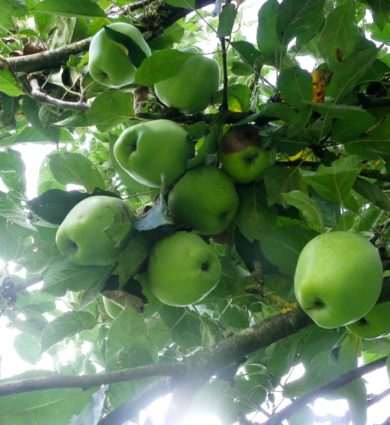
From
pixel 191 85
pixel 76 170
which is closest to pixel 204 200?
pixel 191 85

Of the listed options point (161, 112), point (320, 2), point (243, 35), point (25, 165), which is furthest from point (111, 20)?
point (243, 35)

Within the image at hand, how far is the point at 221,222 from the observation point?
52.6 inches

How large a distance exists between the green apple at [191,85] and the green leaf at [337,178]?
368 mm

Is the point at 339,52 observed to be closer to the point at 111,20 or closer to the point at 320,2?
the point at 320,2

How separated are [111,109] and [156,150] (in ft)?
0.64

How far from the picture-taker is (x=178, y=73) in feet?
4.55

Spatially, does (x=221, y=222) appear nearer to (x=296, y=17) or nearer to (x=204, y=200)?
(x=204, y=200)

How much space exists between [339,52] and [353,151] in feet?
0.74

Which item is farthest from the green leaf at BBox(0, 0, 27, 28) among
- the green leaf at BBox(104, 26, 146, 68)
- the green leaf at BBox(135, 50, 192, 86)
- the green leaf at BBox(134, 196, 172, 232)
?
the green leaf at BBox(134, 196, 172, 232)

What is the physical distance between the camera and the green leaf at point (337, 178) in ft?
3.67

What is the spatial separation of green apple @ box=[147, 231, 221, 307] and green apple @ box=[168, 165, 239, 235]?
0.17ft

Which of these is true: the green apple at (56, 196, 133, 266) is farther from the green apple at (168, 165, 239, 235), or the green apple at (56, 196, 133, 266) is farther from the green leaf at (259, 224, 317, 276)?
the green leaf at (259, 224, 317, 276)

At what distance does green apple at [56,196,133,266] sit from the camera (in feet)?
4.01

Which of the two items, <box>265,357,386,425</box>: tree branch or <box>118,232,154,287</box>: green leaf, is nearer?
<box>118,232,154,287</box>: green leaf
